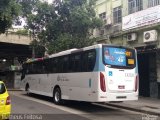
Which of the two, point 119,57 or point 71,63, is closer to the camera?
point 119,57

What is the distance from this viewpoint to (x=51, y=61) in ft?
62.1

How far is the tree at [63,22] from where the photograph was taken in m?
23.7

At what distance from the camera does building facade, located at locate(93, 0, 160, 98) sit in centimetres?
2008

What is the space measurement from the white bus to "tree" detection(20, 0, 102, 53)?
6645mm

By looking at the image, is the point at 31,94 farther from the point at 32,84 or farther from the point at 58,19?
the point at 58,19

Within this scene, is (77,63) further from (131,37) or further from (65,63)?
(131,37)

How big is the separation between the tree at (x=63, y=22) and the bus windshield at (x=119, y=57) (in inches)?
351

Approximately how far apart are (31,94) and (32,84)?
2011mm

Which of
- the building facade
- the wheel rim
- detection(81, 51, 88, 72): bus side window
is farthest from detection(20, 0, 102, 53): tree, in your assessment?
detection(81, 51, 88, 72): bus side window

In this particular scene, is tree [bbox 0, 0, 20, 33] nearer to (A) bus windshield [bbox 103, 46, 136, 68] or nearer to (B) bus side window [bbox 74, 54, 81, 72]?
(B) bus side window [bbox 74, 54, 81, 72]

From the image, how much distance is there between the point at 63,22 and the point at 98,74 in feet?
38.9

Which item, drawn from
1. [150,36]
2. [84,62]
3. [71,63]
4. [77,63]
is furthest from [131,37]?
[84,62]

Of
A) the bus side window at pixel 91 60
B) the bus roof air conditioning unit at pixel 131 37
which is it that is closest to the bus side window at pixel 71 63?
the bus side window at pixel 91 60

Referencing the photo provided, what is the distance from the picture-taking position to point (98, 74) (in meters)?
14.0
